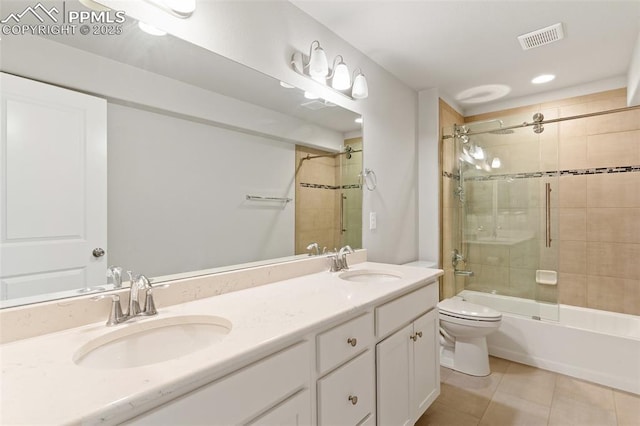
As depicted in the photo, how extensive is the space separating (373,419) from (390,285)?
56 centimetres

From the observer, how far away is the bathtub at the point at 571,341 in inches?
86.3

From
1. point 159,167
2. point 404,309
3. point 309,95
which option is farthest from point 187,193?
point 404,309

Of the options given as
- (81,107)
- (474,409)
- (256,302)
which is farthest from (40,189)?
(474,409)

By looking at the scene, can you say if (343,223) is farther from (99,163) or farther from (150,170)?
(99,163)

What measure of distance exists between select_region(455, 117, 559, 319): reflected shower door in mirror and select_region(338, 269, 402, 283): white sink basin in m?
1.57

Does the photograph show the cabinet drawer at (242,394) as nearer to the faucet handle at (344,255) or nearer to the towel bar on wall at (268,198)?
the towel bar on wall at (268,198)

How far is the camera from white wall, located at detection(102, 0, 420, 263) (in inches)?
53.3

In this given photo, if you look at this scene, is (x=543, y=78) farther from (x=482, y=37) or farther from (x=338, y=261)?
(x=338, y=261)

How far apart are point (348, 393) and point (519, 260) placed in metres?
2.37

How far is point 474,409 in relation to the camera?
1966mm

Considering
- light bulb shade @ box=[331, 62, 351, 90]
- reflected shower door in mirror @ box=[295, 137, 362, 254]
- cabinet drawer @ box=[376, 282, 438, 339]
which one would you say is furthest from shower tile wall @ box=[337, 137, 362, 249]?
cabinet drawer @ box=[376, 282, 438, 339]

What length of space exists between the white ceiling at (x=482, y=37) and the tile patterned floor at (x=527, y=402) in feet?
7.82

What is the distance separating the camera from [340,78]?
6.40 ft

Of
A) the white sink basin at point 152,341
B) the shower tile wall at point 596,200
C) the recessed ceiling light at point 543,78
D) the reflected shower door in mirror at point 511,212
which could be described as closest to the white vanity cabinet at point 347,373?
the white sink basin at point 152,341
